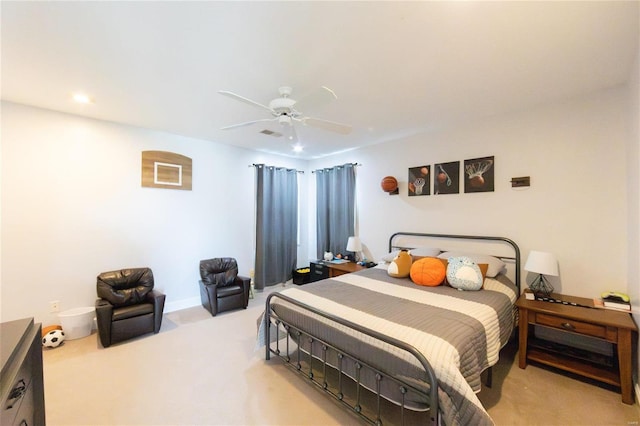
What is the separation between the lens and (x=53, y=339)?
2.91 metres

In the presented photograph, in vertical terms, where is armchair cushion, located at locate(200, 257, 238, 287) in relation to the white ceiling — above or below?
below

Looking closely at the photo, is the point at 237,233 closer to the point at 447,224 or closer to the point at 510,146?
the point at 447,224

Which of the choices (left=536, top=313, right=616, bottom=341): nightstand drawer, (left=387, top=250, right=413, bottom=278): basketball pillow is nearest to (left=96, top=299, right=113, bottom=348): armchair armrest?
(left=387, top=250, right=413, bottom=278): basketball pillow

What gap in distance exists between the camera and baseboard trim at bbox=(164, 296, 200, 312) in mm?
4047

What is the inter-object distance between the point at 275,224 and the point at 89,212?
2.85 metres

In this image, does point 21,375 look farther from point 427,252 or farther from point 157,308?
point 427,252

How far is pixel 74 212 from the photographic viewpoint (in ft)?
10.9

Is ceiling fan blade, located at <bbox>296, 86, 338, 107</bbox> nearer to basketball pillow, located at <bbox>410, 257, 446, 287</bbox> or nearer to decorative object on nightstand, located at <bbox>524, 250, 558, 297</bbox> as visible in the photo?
basketball pillow, located at <bbox>410, 257, 446, 287</bbox>

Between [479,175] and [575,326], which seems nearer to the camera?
[575,326]

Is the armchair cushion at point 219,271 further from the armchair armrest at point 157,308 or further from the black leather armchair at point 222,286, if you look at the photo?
the armchair armrest at point 157,308

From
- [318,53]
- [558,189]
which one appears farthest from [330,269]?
[318,53]

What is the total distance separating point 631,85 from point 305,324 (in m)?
3.52

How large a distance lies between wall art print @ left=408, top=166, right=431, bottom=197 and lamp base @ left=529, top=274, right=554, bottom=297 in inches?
65.2

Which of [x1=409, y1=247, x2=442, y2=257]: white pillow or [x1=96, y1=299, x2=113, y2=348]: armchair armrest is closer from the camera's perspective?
[x1=96, y1=299, x2=113, y2=348]: armchair armrest
